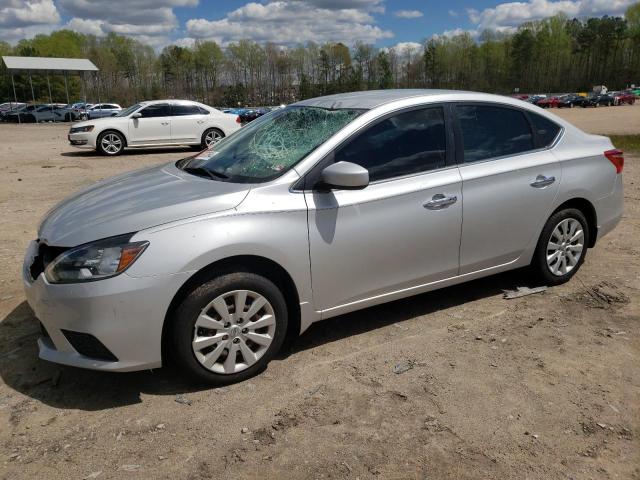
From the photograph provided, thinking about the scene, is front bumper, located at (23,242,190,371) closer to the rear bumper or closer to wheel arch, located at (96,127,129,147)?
the rear bumper

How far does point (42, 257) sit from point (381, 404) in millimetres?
2204

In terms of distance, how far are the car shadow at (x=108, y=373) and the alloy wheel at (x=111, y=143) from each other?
12.4 meters

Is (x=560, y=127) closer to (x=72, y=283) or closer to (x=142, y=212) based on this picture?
(x=142, y=212)

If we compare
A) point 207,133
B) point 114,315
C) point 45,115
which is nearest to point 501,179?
point 114,315

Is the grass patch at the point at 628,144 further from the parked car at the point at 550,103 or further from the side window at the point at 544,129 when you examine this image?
the parked car at the point at 550,103

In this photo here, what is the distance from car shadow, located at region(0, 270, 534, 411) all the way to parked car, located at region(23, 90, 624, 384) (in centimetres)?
29

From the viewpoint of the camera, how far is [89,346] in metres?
3.17

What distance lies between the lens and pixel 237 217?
3.36m

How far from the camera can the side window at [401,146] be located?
151 inches

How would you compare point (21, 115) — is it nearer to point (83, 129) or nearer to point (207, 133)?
point (83, 129)

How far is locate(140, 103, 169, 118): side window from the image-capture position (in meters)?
16.4

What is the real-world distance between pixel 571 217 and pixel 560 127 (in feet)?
2.50

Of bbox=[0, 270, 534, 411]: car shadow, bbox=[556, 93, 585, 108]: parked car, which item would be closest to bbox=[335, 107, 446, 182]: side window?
bbox=[0, 270, 534, 411]: car shadow

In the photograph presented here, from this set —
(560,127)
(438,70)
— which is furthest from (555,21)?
(560,127)
